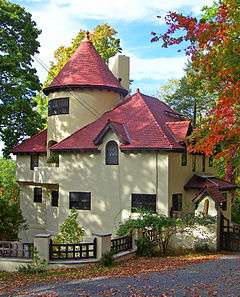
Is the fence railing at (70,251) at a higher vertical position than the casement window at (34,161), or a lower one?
lower

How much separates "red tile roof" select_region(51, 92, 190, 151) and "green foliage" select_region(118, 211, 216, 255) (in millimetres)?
3880

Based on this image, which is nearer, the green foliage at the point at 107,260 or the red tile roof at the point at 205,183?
the green foliage at the point at 107,260

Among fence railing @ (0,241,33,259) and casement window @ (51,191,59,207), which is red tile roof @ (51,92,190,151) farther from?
fence railing @ (0,241,33,259)

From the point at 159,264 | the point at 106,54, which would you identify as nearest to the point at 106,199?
the point at 159,264

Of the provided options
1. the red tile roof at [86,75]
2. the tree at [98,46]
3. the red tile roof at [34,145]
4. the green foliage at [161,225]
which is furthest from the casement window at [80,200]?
the tree at [98,46]

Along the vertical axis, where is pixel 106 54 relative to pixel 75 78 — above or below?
above

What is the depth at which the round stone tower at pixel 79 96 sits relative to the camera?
29609 mm

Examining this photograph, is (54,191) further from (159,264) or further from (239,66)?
(239,66)

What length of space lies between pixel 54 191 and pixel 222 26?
19307 millimetres

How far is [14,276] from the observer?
18922 mm

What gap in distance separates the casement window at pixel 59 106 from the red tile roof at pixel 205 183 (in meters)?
9.27

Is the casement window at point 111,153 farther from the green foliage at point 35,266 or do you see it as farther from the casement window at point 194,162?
the green foliage at point 35,266

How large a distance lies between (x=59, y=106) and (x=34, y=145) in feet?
12.5

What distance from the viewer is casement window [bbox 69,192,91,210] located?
1078 inches
